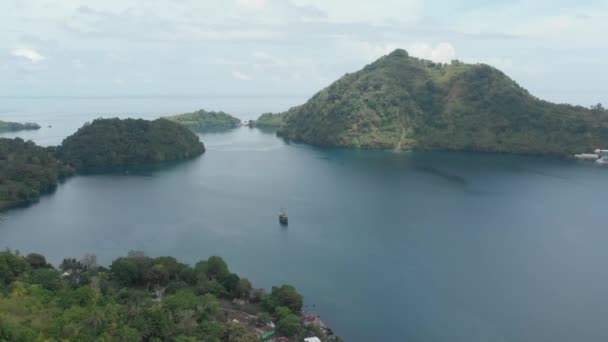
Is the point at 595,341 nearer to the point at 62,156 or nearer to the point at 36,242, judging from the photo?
the point at 36,242

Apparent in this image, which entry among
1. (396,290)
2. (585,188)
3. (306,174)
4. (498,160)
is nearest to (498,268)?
(396,290)

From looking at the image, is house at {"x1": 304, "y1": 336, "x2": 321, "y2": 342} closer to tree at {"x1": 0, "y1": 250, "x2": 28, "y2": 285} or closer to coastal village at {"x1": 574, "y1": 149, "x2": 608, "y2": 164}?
tree at {"x1": 0, "y1": 250, "x2": 28, "y2": 285}

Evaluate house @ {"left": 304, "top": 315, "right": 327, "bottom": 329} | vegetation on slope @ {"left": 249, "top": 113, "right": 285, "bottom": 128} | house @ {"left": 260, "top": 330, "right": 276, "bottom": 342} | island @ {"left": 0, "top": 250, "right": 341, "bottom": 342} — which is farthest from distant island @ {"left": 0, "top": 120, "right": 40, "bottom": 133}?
house @ {"left": 260, "top": 330, "right": 276, "bottom": 342}

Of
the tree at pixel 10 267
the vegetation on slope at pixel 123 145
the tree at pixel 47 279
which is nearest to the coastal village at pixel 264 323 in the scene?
the tree at pixel 47 279

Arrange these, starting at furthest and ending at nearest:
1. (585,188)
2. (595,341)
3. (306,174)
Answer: (306,174) < (585,188) < (595,341)

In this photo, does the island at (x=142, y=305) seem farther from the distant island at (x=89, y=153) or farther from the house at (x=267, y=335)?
the distant island at (x=89, y=153)

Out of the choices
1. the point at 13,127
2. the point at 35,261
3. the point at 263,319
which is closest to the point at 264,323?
the point at 263,319
